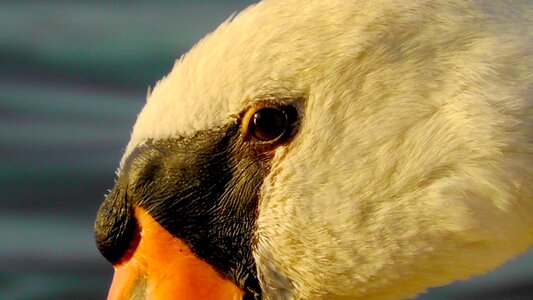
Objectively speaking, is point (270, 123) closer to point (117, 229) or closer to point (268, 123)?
point (268, 123)

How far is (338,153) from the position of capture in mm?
4203

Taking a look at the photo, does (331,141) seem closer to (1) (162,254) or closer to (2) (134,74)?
(1) (162,254)

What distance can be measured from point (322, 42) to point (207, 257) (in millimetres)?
709

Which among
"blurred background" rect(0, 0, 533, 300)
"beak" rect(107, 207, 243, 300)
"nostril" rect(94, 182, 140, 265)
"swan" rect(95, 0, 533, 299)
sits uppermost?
"blurred background" rect(0, 0, 533, 300)

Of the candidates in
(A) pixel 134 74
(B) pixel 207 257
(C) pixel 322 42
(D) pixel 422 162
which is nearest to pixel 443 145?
(D) pixel 422 162

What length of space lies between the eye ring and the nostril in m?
0.46

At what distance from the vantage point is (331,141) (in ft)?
13.8

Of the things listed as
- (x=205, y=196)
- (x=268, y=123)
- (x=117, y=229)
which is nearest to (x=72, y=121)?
(x=117, y=229)

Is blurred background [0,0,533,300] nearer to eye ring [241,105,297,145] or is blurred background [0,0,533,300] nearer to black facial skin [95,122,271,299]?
black facial skin [95,122,271,299]

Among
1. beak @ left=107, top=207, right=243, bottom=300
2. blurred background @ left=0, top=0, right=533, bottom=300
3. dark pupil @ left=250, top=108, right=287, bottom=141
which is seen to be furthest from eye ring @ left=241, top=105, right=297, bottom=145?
blurred background @ left=0, top=0, right=533, bottom=300

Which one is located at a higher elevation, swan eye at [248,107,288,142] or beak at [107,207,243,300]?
swan eye at [248,107,288,142]

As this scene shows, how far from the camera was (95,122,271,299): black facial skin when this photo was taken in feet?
14.4

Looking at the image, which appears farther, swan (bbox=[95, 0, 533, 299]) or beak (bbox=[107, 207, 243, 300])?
beak (bbox=[107, 207, 243, 300])

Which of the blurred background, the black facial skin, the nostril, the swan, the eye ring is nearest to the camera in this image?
the swan
